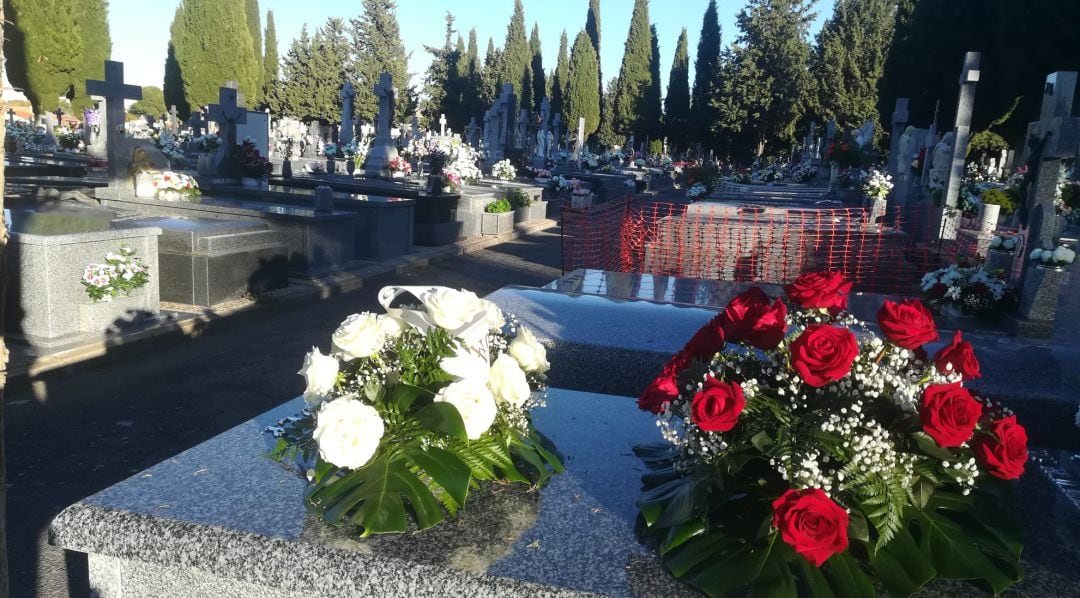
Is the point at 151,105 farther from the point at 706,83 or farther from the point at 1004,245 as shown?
the point at 1004,245

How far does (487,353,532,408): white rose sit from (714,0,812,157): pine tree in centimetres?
5245

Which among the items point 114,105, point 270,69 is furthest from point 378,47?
point 114,105

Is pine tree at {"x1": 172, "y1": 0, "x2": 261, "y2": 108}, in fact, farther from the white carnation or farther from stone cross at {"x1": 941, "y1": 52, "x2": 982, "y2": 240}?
the white carnation

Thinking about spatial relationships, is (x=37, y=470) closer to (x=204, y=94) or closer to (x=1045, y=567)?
(x=1045, y=567)

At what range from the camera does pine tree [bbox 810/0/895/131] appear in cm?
4844

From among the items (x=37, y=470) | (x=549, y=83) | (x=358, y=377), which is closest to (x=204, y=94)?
(x=549, y=83)

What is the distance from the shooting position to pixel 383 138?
22.9 meters

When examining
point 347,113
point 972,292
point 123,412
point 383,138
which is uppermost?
point 347,113

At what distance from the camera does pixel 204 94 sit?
1772 inches

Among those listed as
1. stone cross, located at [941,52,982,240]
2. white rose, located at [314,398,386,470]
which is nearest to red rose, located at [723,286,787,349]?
white rose, located at [314,398,386,470]

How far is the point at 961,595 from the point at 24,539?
4119 mm

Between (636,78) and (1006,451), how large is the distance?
6631cm

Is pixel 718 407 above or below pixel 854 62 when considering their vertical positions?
below

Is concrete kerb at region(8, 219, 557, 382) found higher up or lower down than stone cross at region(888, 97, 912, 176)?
lower down
